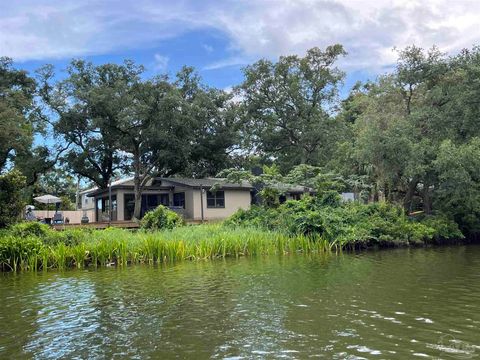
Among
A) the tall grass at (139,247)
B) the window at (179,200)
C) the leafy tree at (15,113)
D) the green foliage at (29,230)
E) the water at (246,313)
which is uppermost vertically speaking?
the leafy tree at (15,113)

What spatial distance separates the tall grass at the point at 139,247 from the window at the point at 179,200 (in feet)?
52.9

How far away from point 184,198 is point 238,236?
58.8 ft

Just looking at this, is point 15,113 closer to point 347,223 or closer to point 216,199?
point 216,199

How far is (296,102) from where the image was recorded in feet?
132

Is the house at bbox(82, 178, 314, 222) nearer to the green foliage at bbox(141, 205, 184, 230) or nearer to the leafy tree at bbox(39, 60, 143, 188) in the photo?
the leafy tree at bbox(39, 60, 143, 188)

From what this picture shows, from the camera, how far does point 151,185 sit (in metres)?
37.7

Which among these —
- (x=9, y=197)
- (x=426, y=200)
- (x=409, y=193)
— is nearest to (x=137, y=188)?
(x=9, y=197)

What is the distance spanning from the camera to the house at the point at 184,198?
1363 inches

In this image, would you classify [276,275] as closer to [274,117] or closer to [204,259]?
[204,259]

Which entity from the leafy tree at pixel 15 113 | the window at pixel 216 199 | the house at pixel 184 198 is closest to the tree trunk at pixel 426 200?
the house at pixel 184 198

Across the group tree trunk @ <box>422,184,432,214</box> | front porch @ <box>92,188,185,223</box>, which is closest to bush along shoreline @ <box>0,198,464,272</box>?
tree trunk @ <box>422,184,432,214</box>

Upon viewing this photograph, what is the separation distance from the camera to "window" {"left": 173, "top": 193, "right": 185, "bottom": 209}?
35.6 m

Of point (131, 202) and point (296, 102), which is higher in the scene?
point (296, 102)

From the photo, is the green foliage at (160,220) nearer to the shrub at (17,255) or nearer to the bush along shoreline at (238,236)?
the bush along shoreline at (238,236)
